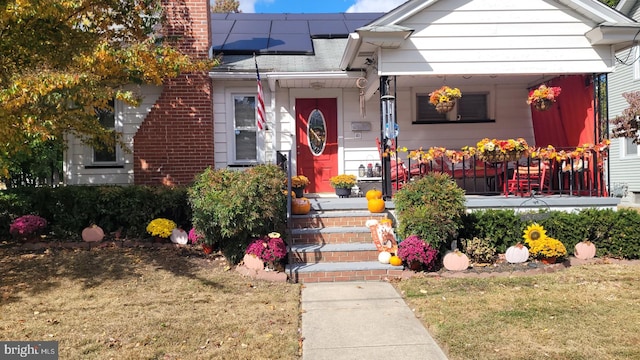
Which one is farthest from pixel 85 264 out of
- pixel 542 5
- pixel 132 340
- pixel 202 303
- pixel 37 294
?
pixel 542 5

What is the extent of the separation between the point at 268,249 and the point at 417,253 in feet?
6.82

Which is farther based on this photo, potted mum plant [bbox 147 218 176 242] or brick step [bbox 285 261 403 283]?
potted mum plant [bbox 147 218 176 242]

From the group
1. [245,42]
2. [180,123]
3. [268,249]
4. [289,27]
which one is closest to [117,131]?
[180,123]

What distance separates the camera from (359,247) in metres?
6.41

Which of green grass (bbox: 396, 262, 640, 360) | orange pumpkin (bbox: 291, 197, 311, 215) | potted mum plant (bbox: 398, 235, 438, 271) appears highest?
orange pumpkin (bbox: 291, 197, 311, 215)

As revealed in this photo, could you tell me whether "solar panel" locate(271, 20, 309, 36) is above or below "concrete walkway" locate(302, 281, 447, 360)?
above

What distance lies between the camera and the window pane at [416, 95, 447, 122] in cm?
990

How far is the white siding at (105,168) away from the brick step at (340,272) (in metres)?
4.92

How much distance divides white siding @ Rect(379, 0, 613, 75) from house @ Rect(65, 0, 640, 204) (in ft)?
0.06

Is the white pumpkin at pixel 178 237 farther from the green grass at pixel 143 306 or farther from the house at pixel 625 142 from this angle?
the house at pixel 625 142

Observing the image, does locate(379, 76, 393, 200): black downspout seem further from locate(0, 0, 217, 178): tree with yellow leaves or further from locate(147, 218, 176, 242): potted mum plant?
locate(147, 218, 176, 242): potted mum plant

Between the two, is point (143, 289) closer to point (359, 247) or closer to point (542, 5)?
point (359, 247)

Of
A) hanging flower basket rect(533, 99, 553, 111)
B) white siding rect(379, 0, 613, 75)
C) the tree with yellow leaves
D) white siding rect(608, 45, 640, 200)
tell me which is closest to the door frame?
white siding rect(379, 0, 613, 75)

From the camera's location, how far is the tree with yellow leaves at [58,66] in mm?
4781
